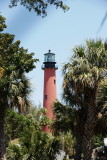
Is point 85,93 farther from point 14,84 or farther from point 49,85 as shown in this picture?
point 49,85

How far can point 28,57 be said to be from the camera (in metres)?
21.9

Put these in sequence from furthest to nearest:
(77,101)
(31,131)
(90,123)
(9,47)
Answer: (9,47)
(31,131)
(77,101)
(90,123)

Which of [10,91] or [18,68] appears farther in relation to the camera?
[18,68]

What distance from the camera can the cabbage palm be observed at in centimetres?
1850

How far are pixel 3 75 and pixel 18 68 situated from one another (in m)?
1.12

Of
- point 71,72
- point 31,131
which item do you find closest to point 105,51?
point 71,72

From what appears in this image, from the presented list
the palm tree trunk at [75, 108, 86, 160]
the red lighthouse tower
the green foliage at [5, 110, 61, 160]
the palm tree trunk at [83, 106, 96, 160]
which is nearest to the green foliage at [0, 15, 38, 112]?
the green foliage at [5, 110, 61, 160]

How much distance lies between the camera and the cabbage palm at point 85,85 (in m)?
18.5

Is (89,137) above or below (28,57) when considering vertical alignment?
below

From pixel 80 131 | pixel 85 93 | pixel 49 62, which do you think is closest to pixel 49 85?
pixel 49 62

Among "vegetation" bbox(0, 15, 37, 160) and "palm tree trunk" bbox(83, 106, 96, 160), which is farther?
"vegetation" bbox(0, 15, 37, 160)

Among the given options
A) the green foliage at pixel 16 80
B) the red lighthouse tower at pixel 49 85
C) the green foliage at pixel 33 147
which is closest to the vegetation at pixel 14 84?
the green foliage at pixel 16 80

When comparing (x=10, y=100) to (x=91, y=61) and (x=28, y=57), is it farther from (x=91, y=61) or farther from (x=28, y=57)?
(x=91, y=61)

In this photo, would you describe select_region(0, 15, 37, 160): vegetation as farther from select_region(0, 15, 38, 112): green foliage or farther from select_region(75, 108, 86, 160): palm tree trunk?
select_region(75, 108, 86, 160): palm tree trunk
